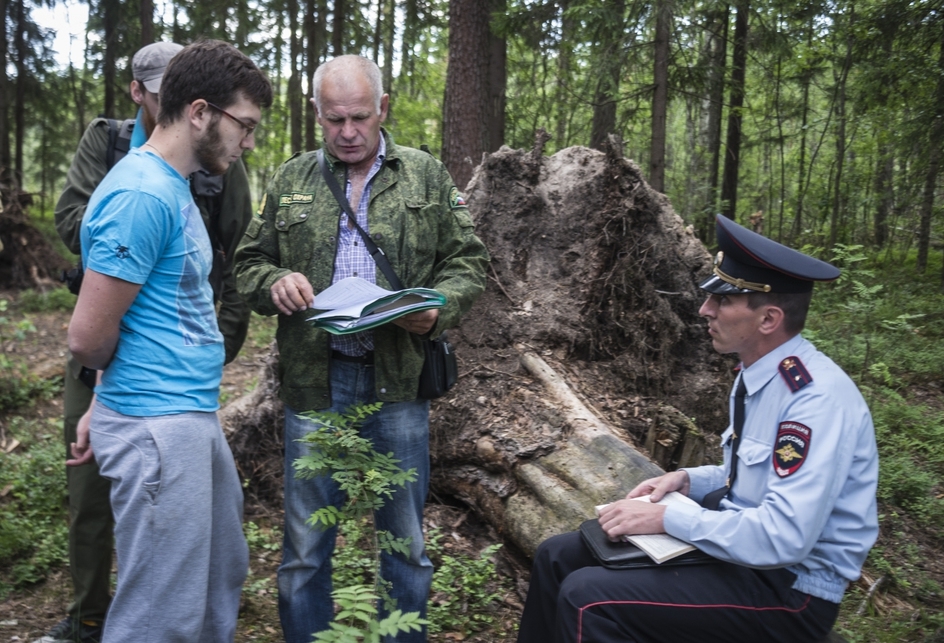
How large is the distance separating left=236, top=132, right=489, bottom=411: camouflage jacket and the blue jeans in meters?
0.09

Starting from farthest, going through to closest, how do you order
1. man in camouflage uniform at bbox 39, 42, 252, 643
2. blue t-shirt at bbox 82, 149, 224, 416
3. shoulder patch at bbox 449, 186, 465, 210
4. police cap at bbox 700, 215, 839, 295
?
1. man in camouflage uniform at bbox 39, 42, 252, 643
2. shoulder patch at bbox 449, 186, 465, 210
3. police cap at bbox 700, 215, 839, 295
4. blue t-shirt at bbox 82, 149, 224, 416

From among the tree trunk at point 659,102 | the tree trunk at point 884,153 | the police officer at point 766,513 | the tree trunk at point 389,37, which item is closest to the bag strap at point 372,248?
the police officer at point 766,513

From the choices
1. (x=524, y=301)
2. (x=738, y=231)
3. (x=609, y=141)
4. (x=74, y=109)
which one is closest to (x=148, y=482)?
(x=738, y=231)

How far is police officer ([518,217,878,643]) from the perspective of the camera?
7.04 ft

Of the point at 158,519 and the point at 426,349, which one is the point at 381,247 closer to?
the point at 426,349

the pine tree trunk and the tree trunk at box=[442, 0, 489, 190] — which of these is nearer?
the tree trunk at box=[442, 0, 489, 190]

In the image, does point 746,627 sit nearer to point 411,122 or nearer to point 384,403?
point 384,403

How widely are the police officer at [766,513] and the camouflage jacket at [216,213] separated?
1923mm

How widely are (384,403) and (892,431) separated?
4708 mm

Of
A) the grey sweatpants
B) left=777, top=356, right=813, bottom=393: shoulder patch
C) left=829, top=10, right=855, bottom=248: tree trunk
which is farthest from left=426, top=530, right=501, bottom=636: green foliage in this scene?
left=829, top=10, right=855, bottom=248: tree trunk

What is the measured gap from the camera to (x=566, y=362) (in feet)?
15.3

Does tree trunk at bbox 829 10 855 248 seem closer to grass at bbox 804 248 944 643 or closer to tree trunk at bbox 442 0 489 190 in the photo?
grass at bbox 804 248 944 643

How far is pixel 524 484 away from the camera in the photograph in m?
3.80

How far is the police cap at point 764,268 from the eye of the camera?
2350mm
